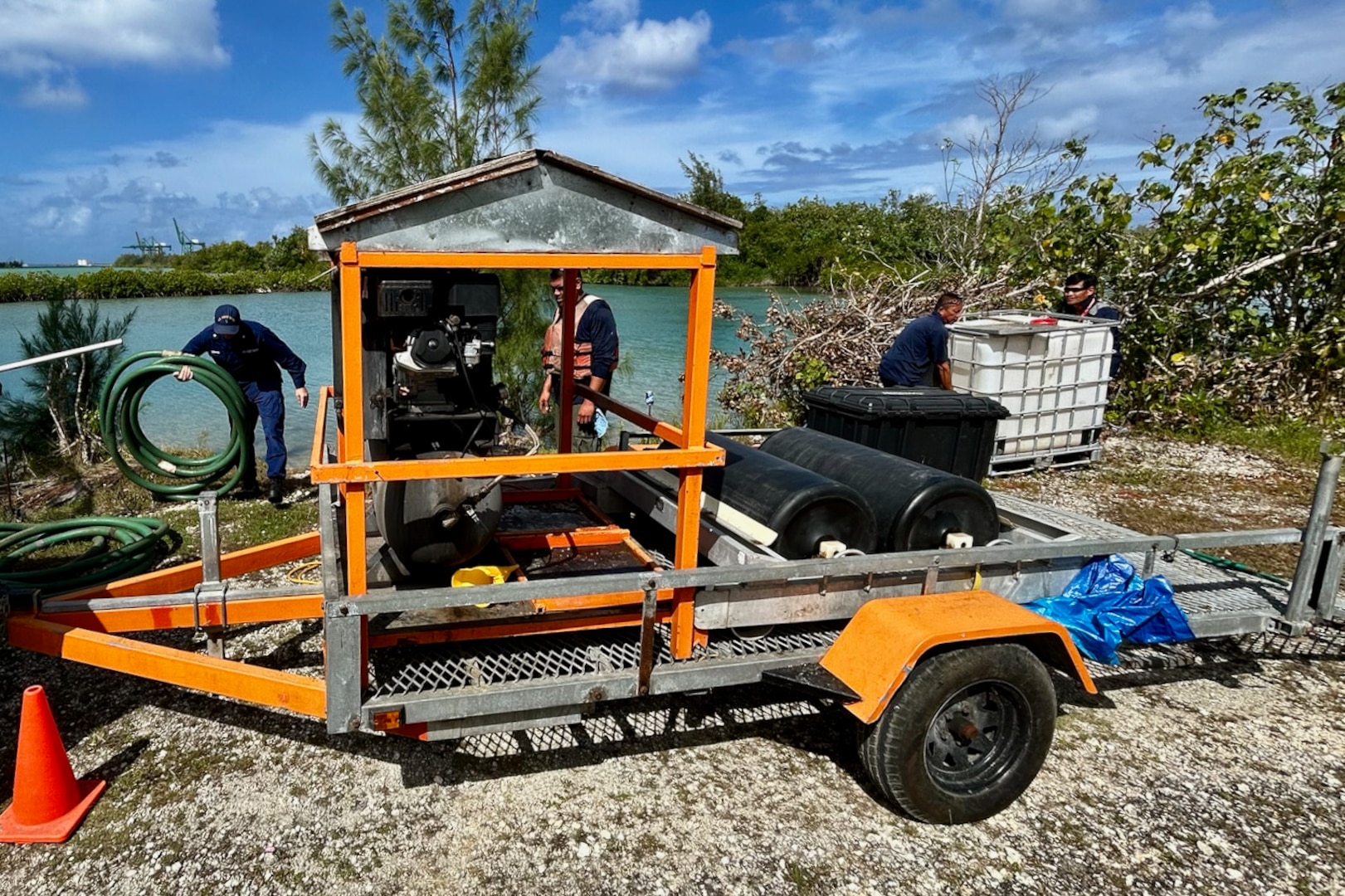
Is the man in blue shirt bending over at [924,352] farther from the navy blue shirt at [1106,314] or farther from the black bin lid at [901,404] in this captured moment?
the navy blue shirt at [1106,314]

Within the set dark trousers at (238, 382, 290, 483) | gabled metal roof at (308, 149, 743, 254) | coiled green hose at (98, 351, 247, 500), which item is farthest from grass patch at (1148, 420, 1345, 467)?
coiled green hose at (98, 351, 247, 500)

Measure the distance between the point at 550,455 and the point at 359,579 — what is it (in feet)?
2.45

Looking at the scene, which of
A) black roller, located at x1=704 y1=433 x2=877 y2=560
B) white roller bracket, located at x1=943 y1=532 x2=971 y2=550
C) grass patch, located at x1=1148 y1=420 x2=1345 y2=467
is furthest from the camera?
grass patch, located at x1=1148 y1=420 x2=1345 y2=467

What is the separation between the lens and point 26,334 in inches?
344

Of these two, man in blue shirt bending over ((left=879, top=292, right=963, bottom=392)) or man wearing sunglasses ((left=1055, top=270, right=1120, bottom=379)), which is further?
man wearing sunglasses ((left=1055, top=270, right=1120, bottom=379))

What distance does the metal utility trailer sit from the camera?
8.91 ft

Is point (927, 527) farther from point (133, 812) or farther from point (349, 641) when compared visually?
point (133, 812)

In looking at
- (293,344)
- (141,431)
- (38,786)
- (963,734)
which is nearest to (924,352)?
(963,734)

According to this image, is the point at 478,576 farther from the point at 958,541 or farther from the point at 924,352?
the point at 924,352

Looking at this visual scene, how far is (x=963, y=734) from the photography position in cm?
325

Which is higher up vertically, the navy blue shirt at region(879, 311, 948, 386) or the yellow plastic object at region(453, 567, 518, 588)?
the navy blue shirt at region(879, 311, 948, 386)

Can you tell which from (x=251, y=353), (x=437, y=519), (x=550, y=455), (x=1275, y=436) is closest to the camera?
(x=550, y=455)

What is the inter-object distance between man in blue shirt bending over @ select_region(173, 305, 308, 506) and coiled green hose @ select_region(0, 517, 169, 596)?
6.55 ft

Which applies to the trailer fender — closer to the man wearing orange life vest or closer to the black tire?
the black tire
